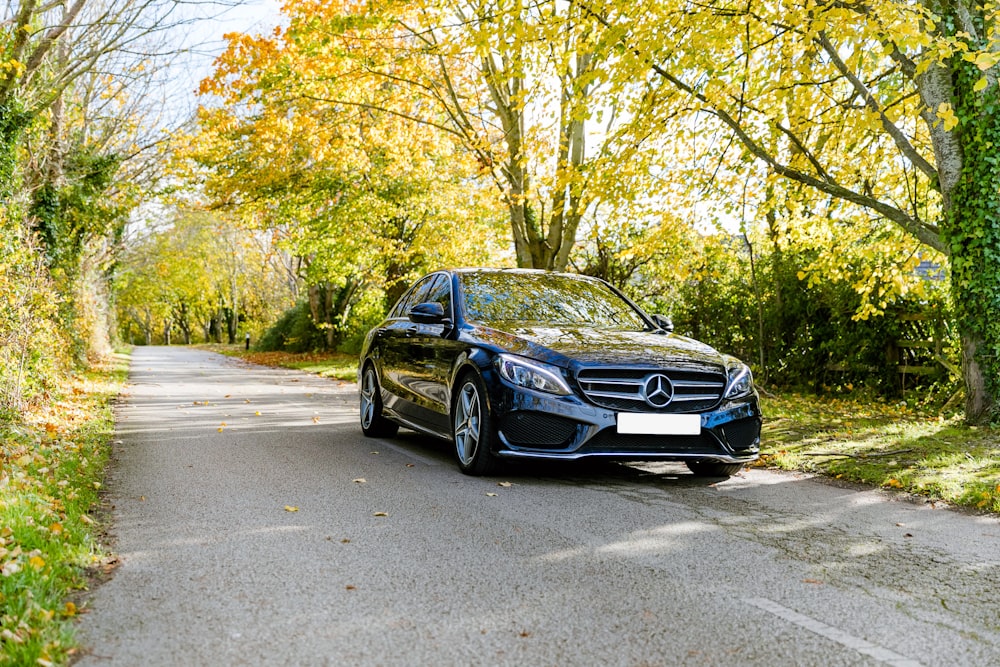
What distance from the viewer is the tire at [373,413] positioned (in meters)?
9.42

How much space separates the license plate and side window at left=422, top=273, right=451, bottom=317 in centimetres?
214

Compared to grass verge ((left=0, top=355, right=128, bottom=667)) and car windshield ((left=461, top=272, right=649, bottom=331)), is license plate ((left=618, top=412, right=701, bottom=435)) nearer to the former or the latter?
car windshield ((left=461, top=272, right=649, bottom=331))

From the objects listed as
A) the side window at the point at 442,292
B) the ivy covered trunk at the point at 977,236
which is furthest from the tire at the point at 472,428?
the ivy covered trunk at the point at 977,236

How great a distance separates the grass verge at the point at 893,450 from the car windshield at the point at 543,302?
1.92m

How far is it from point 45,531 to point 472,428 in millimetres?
3139

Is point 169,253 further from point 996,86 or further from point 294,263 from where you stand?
point 996,86

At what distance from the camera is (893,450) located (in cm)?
839

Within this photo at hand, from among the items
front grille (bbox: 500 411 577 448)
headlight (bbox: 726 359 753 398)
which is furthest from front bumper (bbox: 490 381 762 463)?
headlight (bbox: 726 359 753 398)

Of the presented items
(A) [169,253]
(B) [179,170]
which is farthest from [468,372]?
(A) [169,253]

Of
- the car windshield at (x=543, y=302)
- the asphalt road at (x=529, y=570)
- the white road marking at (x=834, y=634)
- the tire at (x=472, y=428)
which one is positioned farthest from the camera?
the car windshield at (x=543, y=302)

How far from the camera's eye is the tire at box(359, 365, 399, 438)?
9.42 metres

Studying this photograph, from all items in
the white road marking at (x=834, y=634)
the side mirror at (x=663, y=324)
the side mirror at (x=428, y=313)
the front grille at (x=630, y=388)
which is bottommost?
the white road marking at (x=834, y=634)

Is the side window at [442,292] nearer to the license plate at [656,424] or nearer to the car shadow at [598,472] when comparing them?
the car shadow at [598,472]

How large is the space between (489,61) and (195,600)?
14.7 metres
